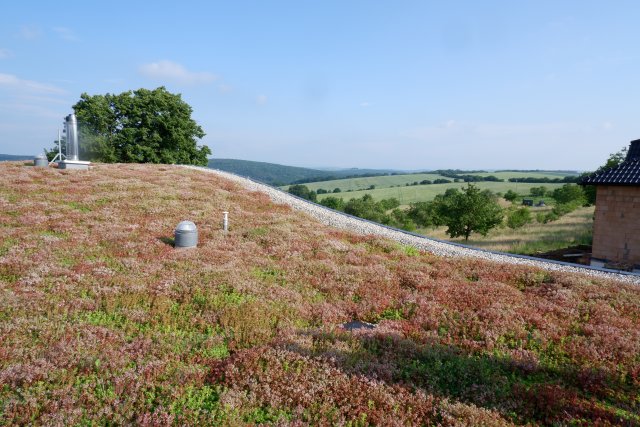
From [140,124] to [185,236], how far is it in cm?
5327

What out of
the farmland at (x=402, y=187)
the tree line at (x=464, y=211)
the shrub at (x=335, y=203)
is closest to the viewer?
the tree line at (x=464, y=211)

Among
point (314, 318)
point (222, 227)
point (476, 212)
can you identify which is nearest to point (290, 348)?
point (314, 318)

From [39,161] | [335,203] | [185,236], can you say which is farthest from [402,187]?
[185,236]

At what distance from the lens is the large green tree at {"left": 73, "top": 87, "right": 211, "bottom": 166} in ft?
185

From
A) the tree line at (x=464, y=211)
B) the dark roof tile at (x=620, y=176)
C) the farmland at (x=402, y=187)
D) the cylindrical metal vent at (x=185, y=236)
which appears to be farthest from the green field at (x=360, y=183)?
the cylindrical metal vent at (x=185, y=236)

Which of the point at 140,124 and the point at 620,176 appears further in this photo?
the point at 140,124

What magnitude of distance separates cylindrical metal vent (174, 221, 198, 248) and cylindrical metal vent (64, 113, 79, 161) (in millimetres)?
22755

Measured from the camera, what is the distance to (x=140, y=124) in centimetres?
5934

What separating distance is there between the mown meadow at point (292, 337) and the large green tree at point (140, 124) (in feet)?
148

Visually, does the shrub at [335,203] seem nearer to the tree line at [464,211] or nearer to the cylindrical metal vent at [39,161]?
the tree line at [464,211]

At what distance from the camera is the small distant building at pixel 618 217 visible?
18.8 meters

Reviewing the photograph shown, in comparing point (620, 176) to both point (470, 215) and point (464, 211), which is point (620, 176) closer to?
point (470, 215)

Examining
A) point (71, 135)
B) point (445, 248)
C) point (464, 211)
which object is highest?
point (71, 135)

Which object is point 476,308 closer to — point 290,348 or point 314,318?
point 314,318
